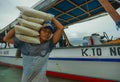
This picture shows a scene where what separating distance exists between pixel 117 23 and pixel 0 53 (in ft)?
27.0

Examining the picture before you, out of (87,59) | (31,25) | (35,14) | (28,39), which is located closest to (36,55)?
(28,39)

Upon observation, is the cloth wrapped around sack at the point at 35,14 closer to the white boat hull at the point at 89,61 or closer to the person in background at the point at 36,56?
the person in background at the point at 36,56

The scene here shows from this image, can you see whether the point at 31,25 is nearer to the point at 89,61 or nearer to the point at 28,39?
the point at 28,39

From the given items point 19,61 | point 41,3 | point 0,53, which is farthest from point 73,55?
point 0,53

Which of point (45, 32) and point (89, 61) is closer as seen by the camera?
point (45, 32)

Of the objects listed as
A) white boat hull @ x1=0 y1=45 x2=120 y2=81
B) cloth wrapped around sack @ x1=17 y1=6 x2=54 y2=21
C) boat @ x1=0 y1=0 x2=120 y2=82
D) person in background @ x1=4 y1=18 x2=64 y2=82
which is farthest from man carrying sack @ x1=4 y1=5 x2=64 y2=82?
white boat hull @ x1=0 y1=45 x2=120 y2=81

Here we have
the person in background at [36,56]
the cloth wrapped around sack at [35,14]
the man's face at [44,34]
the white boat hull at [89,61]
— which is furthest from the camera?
the white boat hull at [89,61]

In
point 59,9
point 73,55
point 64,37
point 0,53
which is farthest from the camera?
point 0,53

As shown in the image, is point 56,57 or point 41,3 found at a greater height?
point 41,3

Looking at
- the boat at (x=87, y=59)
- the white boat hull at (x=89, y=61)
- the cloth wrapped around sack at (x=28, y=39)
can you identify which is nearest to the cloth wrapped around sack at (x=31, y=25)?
the cloth wrapped around sack at (x=28, y=39)

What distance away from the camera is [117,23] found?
3771mm

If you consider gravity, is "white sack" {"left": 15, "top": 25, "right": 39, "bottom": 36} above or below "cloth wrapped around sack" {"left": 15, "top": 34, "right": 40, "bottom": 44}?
above

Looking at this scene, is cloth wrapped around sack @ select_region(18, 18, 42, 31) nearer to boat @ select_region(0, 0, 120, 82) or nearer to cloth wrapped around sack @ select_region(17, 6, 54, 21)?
cloth wrapped around sack @ select_region(17, 6, 54, 21)

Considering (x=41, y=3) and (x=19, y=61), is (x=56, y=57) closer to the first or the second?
(x=41, y=3)
